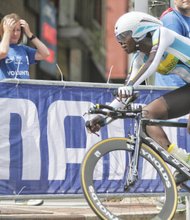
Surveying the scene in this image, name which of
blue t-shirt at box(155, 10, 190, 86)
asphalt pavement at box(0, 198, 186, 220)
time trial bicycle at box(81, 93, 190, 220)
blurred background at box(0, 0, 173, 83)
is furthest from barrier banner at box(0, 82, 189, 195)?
blurred background at box(0, 0, 173, 83)

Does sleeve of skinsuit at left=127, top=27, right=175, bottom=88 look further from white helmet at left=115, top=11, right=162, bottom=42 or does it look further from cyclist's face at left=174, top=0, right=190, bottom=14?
cyclist's face at left=174, top=0, right=190, bottom=14

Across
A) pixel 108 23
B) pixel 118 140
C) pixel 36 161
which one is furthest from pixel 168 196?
pixel 108 23

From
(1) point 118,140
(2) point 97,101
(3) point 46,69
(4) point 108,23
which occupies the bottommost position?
(1) point 118,140

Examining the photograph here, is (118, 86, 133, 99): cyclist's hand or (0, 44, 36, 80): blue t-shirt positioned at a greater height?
(0, 44, 36, 80): blue t-shirt

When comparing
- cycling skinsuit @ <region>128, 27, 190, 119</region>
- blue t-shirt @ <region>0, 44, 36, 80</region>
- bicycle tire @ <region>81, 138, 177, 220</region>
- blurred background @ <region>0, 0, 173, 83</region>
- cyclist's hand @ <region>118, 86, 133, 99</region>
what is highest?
blurred background @ <region>0, 0, 173, 83</region>

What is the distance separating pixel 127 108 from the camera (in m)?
5.34

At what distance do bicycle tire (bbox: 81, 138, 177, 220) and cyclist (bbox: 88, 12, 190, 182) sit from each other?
0.70 feet

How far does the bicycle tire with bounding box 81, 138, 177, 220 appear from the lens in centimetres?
500

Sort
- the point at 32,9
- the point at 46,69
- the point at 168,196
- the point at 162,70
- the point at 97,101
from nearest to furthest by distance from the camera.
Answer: the point at 168,196, the point at 162,70, the point at 97,101, the point at 32,9, the point at 46,69

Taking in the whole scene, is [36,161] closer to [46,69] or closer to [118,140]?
[118,140]

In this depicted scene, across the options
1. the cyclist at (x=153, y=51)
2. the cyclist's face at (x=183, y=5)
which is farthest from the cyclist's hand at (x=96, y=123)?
the cyclist's face at (x=183, y=5)

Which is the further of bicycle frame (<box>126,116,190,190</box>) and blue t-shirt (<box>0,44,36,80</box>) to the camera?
blue t-shirt (<box>0,44,36,80</box>)

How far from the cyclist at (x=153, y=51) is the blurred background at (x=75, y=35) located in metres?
7.26

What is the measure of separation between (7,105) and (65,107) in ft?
1.86
